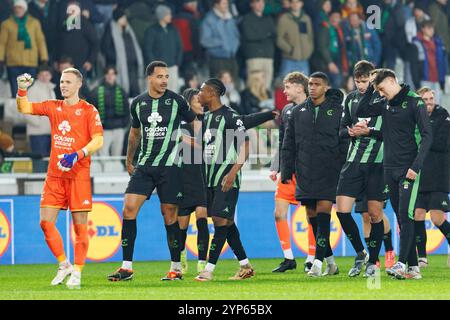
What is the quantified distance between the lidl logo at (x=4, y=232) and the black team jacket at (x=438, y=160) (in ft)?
19.6

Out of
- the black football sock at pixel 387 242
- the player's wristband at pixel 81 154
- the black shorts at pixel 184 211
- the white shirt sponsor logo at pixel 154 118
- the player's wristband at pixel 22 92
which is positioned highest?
the player's wristband at pixel 22 92

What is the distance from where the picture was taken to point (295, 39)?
71.8ft

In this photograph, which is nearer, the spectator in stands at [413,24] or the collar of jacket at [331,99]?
the collar of jacket at [331,99]

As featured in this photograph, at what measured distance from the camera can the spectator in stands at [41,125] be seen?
1930cm

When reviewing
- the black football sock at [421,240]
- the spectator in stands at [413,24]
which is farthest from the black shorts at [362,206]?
the spectator in stands at [413,24]

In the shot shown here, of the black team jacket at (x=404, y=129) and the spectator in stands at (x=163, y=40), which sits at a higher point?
the spectator in stands at (x=163, y=40)

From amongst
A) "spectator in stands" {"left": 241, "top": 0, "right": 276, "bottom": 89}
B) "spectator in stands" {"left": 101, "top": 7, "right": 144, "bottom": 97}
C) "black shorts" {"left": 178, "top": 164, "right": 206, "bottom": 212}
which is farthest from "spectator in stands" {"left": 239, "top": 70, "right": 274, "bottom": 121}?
"black shorts" {"left": 178, "top": 164, "right": 206, "bottom": 212}

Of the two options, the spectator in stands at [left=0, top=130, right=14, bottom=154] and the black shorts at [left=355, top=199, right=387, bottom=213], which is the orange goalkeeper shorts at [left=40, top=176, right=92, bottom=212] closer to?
the black shorts at [left=355, top=199, right=387, bottom=213]

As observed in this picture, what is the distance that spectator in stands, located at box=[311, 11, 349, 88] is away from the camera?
2222cm

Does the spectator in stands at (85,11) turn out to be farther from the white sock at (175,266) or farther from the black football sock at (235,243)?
the white sock at (175,266)

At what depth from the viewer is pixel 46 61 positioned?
782 inches

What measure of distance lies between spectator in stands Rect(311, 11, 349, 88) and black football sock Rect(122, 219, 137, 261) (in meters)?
9.92

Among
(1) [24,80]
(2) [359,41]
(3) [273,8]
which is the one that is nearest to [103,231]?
(1) [24,80]

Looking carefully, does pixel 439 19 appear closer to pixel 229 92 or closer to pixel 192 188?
pixel 229 92
